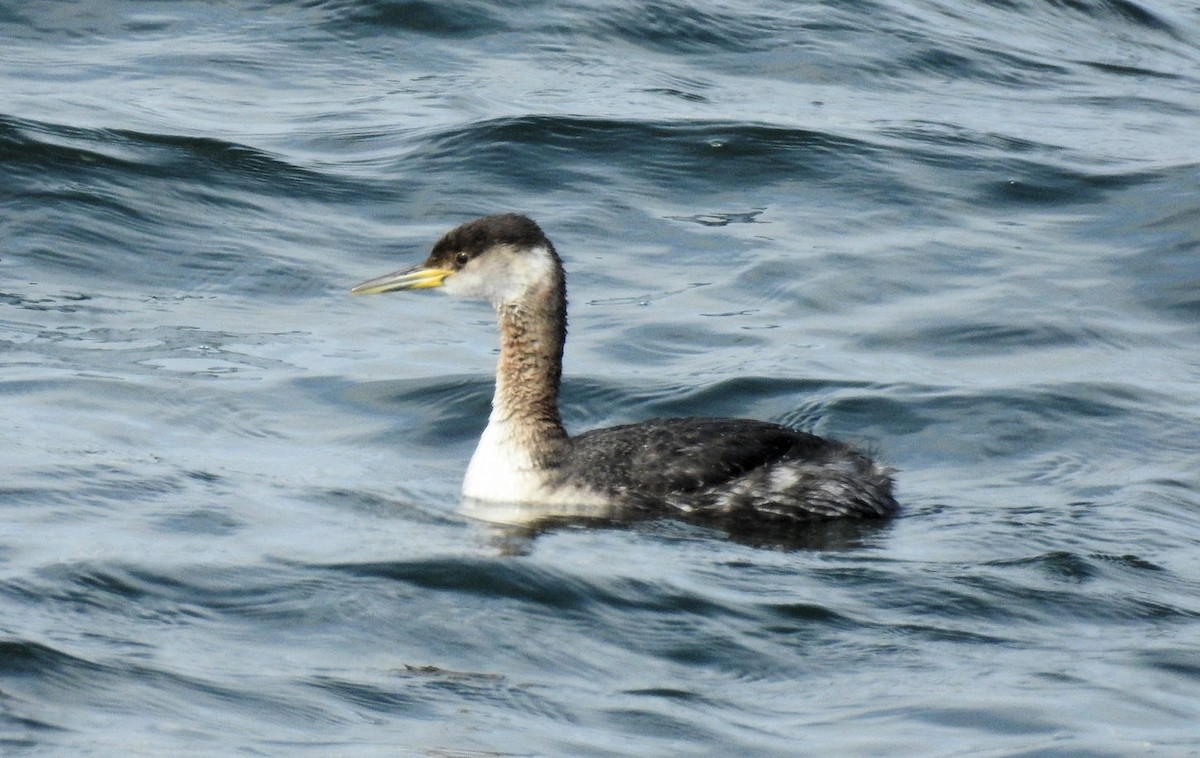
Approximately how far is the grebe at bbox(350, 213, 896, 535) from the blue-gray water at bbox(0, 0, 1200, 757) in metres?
0.27

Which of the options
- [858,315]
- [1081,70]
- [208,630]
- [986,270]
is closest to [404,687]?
[208,630]

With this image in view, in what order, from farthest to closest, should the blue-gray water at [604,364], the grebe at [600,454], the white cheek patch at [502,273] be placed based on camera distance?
1. the white cheek patch at [502,273]
2. the grebe at [600,454]
3. the blue-gray water at [604,364]

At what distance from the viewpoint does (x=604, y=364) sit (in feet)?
35.1

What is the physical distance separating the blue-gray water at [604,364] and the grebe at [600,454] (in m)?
0.27

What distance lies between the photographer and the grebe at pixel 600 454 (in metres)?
8.54

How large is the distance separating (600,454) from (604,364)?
2.08m

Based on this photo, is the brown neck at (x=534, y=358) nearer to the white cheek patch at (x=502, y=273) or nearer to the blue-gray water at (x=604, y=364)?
the white cheek patch at (x=502, y=273)

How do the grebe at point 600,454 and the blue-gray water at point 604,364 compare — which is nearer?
the blue-gray water at point 604,364

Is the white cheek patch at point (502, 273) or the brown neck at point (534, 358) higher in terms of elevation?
the white cheek patch at point (502, 273)

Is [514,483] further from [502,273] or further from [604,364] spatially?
[604,364]

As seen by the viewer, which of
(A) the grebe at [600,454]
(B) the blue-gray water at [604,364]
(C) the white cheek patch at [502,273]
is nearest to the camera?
(B) the blue-gray water at [604,364]

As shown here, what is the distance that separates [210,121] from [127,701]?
334 inches

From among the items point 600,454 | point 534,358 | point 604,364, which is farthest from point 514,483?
point 604,364

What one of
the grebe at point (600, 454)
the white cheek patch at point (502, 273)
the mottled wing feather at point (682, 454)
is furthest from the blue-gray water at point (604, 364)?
the white cheek patch at point (502, 273)
